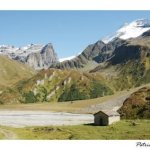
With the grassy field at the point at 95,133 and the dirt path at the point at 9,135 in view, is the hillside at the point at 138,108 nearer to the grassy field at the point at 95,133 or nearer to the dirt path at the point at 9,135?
the grassy field at the point at 95,133

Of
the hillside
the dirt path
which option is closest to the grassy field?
the dirt path

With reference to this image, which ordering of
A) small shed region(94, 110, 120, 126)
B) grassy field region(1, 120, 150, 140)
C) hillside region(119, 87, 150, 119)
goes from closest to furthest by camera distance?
grassy field region(1, 120, 150, 140) → small shed region(94, 110, 120, 126) → hillside region(119, 87, 150, 119)

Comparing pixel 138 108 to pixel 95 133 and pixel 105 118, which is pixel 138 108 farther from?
pixel 95 133

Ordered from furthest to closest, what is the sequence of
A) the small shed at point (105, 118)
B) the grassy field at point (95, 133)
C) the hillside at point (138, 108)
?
the hillside at point (138, 108) < the small shed at point (105, 118) < the grassy field at point (95, 133)

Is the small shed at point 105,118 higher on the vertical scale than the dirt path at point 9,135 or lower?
higher

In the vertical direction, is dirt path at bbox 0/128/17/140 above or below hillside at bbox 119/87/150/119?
below

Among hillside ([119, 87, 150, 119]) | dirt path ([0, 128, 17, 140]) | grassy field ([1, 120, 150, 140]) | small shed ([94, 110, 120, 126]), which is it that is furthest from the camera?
hillside ([119, 87, 150, 119])

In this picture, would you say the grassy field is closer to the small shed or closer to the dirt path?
the dirt path

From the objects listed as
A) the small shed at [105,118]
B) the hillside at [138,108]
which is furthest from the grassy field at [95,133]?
the hillside at [138,108]

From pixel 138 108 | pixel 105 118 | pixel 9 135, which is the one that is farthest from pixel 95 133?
pixel 138 108
